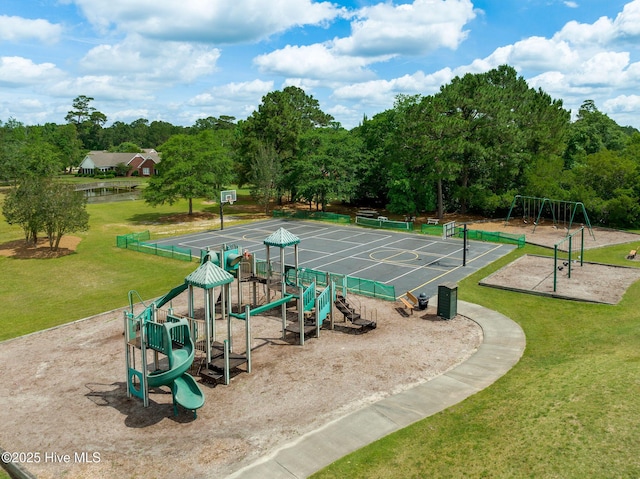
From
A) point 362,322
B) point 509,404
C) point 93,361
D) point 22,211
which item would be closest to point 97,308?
point 93,361

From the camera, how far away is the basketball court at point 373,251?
108 ft

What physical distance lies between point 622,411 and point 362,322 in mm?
11761

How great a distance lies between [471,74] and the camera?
5647 cm

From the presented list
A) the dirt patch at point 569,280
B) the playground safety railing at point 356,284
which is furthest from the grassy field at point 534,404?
the playground safety railing at point 356,284

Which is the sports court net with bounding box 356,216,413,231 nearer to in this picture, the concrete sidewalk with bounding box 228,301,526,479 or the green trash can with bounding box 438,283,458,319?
the green trash can with bounding box 438,283,458,319

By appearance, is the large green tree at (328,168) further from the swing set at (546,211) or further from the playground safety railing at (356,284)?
the playground safety railing at (356,284)

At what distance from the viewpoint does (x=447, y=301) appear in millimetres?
23922

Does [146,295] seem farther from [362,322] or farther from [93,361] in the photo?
[362,322]

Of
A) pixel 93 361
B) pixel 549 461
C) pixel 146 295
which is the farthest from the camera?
pixel 146 295

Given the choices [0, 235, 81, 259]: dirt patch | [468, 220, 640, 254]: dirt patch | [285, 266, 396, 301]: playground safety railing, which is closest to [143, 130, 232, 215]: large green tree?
[0, 235, 81, 259]: dirt patch

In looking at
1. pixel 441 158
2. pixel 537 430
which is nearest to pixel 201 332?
pixel 537 430

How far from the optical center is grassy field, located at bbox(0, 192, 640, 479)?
37.8 feet

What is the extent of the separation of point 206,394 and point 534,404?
1060 centimetres

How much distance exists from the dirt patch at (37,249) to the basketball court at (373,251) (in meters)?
8.19
